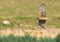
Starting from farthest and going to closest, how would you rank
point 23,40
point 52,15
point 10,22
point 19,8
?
point 19,8 → point 52,15 → point 10,22 → point 23,40

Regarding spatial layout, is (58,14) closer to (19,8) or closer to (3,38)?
(19,8)

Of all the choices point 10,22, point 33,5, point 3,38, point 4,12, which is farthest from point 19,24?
point 3,38

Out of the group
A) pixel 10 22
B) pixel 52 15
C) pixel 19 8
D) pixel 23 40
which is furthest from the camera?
pixel 19 8

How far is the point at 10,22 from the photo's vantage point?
19594mm

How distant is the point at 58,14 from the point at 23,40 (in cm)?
1086

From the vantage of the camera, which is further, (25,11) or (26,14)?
(25,11)

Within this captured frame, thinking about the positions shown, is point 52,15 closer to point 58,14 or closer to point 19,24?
point 58,14

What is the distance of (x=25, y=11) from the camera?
22.1 meters

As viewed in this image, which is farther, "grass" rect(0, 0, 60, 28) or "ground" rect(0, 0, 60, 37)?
"grass" rect(0, 0, 60, 28)

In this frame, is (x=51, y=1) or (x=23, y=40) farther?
(x=51, y=1)

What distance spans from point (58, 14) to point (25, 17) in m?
2.16

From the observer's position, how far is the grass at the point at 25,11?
2006 centimetres

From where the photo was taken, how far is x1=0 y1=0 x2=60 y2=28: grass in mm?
20062

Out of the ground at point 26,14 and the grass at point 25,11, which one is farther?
the grass at point 25,11
